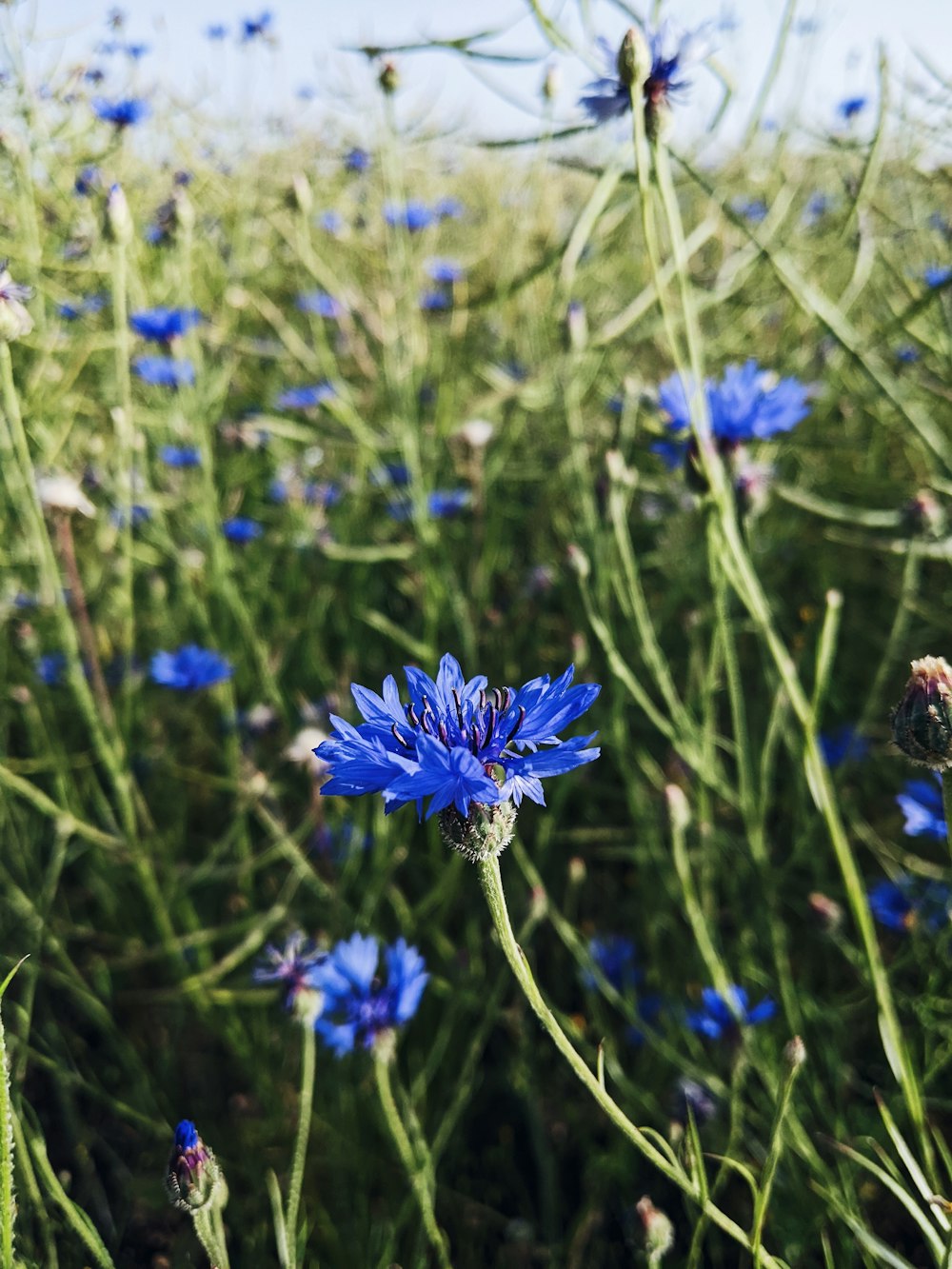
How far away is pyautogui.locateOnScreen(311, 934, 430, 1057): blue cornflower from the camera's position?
86 cm

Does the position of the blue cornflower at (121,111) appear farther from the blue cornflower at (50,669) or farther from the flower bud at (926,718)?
the flower bud at (926,718)

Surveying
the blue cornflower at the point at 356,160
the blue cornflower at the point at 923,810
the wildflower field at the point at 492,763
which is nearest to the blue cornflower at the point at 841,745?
the wildflower field at the point at 492,763

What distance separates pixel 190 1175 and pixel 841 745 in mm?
1094

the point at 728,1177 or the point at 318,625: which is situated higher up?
the point at 318,625

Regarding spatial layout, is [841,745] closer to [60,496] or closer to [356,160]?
[60,496]

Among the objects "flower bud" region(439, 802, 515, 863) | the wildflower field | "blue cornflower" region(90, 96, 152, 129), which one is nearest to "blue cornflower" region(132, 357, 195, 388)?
the wildflower field

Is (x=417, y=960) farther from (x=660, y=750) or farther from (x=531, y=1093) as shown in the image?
(x=660, y=750)

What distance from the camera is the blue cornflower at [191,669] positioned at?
4.52 feet

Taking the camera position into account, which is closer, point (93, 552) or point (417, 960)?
point (417, 960)

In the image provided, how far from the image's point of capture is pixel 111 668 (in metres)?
1.65

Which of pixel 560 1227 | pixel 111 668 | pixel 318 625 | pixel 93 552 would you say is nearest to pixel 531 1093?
pixel 560 1227

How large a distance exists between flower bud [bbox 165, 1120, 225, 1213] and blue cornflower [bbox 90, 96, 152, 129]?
1.78 meters

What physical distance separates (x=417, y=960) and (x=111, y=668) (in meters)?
Result: 0.96

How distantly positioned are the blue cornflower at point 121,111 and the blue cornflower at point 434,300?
733mm
